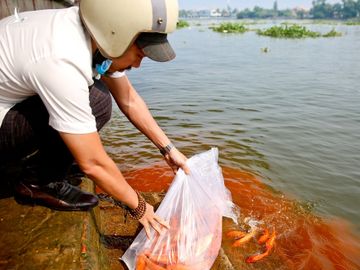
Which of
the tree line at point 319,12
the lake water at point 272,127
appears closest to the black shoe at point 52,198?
the lake water at point 272,127

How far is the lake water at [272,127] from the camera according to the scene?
4.12 m

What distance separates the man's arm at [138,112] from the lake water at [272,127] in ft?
5.74

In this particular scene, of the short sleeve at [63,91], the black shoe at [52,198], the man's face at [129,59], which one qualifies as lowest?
the black shoe at [52,198]

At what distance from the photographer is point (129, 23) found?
164 cm

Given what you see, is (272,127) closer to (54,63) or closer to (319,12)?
(54,63)

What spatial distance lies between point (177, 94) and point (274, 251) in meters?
5.72

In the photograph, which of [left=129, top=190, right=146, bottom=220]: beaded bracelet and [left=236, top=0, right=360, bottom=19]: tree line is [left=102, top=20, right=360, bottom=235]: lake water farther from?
[left=236, top=0, right=360, bottom=19]: tree line

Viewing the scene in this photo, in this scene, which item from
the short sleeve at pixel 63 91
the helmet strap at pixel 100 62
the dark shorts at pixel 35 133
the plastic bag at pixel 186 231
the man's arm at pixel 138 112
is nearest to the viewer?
the short sleeve at pixel 63 91

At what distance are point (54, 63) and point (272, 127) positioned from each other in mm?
4708

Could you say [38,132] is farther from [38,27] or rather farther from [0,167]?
[38,27]

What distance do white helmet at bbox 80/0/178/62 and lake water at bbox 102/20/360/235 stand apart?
270 cm

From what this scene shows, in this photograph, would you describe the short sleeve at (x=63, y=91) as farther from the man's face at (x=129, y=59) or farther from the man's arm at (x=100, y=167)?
the man's face at (x=129, y=59)

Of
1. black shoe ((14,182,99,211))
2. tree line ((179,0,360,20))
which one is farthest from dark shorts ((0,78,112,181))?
tree line ((179,0,360,20))

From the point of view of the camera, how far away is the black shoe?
2.20 m
